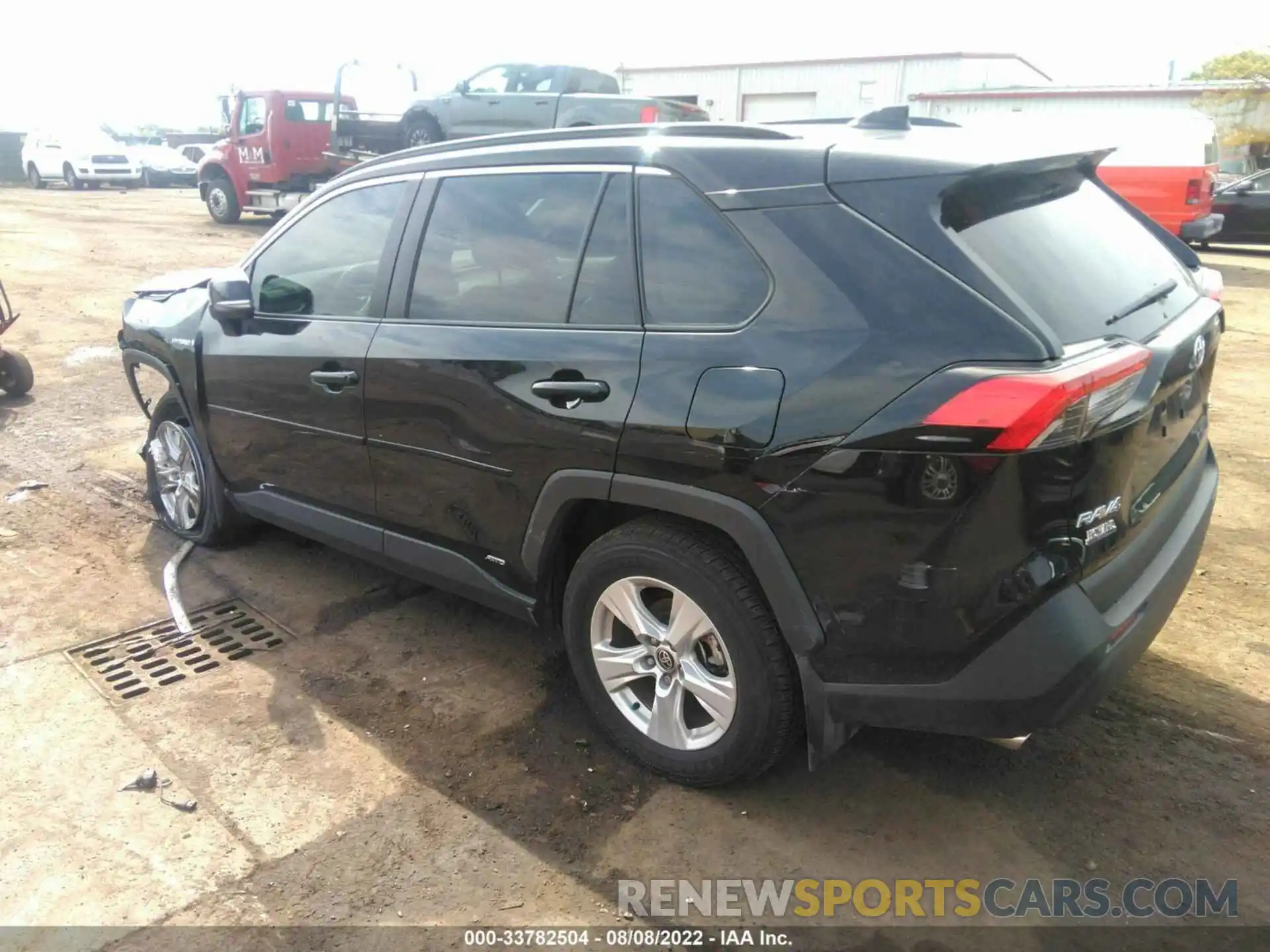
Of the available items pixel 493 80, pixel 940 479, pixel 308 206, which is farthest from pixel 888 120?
pixel 493 80

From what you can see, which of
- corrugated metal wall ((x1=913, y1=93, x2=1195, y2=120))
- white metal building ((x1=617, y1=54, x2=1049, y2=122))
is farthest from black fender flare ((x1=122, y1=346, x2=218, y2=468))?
white metal building ((x1=617, y1=54, x2=1049, y2=122))

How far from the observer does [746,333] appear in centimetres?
252

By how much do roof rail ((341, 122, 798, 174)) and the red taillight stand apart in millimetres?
1006

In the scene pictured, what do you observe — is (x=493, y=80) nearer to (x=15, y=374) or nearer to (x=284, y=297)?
(x=15, y=374)

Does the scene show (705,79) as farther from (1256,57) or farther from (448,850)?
(448,850)

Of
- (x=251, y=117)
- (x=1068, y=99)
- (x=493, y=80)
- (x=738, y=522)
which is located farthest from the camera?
(x=1068, y=99)

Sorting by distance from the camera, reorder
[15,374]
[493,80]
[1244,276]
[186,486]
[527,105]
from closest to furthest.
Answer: [186,486], [15,374], [1244,276], [527,105], [493,80]

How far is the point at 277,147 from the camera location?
17.2m

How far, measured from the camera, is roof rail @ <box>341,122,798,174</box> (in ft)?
9.23

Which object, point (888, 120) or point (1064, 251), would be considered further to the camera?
point (888, 120)

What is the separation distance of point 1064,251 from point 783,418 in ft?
2.96

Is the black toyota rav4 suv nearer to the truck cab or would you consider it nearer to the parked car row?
the truck cab

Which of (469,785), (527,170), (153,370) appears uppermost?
(527,170)

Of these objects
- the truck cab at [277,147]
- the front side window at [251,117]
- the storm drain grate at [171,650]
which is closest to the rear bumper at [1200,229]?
the storm drain grate at [171,650]
